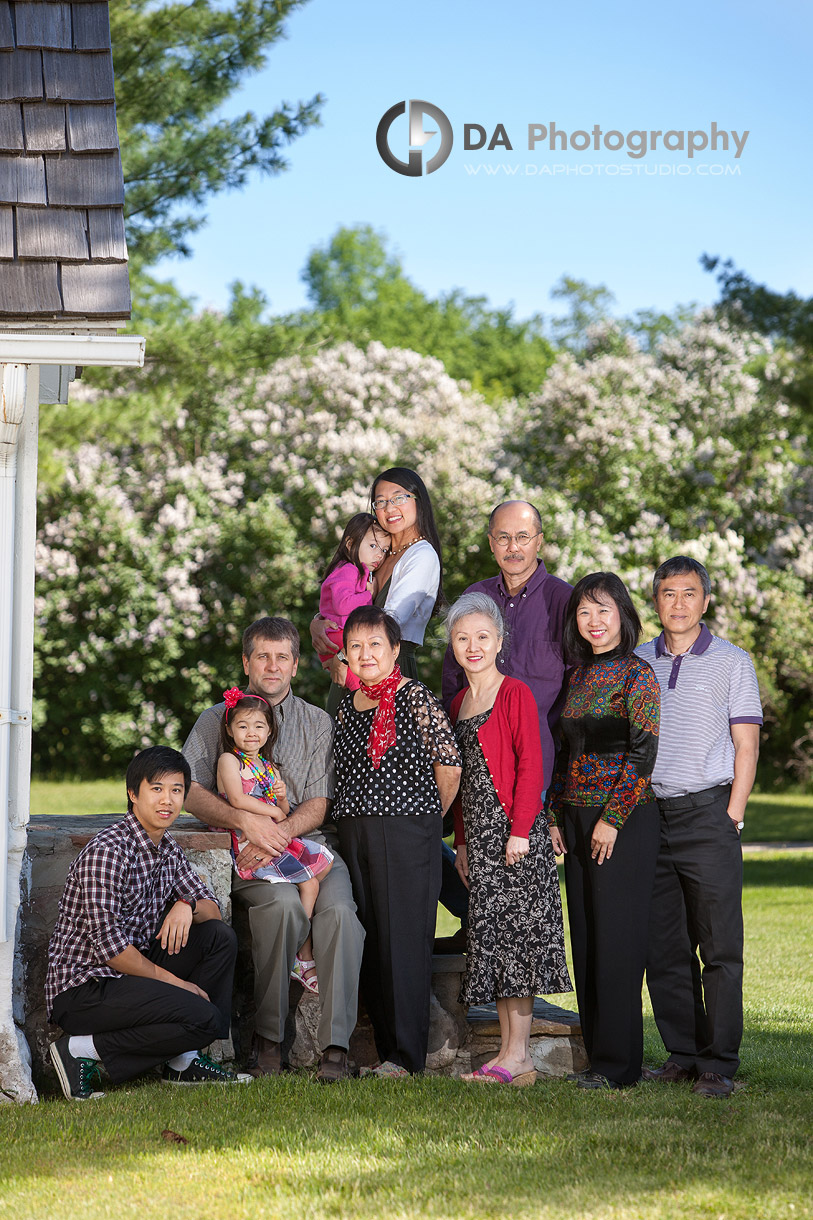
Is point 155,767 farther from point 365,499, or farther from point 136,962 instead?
point 365,499

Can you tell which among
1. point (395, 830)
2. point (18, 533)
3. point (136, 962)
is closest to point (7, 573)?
point (18, 533)

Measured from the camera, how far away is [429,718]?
4.64 meters

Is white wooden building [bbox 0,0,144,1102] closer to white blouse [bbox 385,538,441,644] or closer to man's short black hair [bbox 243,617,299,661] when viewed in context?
man's short black hair [bbox 243,617,299,661]

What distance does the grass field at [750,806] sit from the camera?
16078 millimetres

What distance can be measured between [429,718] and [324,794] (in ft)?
1.88

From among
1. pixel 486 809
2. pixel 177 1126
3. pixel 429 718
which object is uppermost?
pixel 429 718

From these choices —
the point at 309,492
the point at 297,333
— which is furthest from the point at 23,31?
the point at 309,492

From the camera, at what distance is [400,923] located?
15.2 feet

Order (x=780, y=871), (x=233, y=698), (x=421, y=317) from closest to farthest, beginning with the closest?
(x=233, y=698), (x=780, y=871), (x=421, y=317)

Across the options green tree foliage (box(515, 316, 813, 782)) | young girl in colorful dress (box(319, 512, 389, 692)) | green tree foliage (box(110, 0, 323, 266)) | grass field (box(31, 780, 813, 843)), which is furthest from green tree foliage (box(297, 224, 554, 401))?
young girl in colorful dress (box(319, 512, 389, 692))

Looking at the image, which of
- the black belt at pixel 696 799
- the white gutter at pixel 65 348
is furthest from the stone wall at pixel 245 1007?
the white gutter at pixel 65 348

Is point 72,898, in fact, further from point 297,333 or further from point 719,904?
point 297,333

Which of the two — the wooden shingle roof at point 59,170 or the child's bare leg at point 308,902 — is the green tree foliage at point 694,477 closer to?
the child's bare leg at point 308,902

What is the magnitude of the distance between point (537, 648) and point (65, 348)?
2112 millimetres
